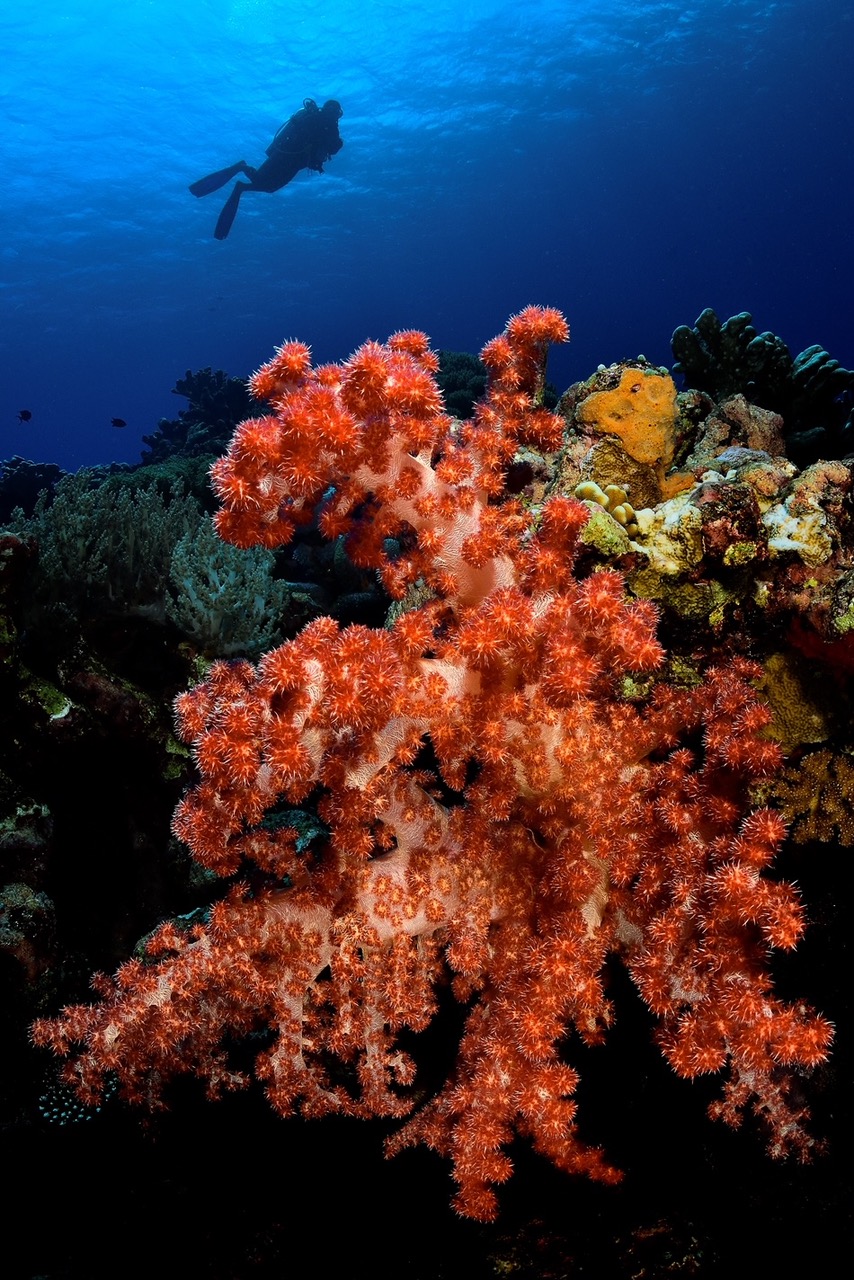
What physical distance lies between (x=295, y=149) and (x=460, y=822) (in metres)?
29.0

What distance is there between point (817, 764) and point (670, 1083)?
1.37m

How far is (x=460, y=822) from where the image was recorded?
260 centimetres

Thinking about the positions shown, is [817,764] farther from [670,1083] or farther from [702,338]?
[702,338]

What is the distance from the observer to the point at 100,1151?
3.02 m

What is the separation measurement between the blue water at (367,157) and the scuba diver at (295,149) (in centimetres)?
1204

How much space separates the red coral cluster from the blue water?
95.6 inches

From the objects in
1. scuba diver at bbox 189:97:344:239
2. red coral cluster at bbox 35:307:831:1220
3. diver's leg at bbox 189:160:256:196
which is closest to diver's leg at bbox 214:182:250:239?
scuba diver at bbox 189:97:344:239

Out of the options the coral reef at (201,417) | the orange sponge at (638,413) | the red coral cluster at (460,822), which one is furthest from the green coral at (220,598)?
the coral reef at (201,417)

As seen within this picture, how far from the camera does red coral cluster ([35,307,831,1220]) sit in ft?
6.70

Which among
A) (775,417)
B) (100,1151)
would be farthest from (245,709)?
(775,417)

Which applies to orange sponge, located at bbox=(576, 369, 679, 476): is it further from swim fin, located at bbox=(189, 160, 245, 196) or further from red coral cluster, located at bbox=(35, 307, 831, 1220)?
swim fin, located at bbox=(189, 160, 245, 196)

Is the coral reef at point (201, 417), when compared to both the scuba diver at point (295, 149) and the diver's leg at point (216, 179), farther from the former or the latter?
the diver's leg at point (216, 179)

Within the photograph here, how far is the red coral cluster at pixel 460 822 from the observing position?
204 cm

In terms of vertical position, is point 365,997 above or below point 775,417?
below
